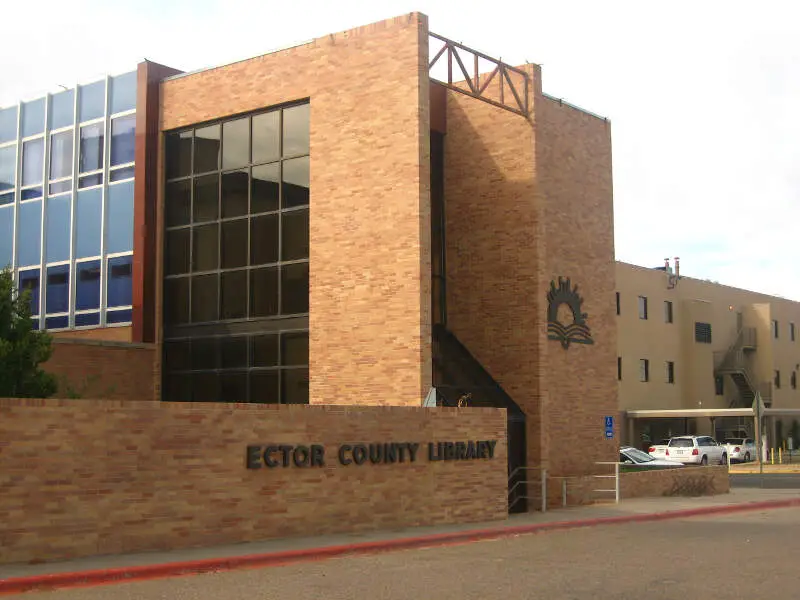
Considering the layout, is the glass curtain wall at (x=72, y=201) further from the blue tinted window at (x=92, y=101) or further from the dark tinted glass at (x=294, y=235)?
the dark tinted glass at (x=294, y=235)

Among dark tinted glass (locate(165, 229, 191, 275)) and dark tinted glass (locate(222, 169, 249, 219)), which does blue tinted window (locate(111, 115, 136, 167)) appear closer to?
dark tinted glass (locate(165, 229, 191, 275))

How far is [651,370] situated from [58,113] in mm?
38650

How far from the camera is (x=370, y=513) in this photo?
17734 mm

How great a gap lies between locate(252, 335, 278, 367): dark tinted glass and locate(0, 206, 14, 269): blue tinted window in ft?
29.6

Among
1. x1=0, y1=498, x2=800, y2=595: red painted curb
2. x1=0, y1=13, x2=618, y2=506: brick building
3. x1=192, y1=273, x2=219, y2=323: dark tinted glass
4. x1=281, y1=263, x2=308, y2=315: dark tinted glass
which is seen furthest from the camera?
x1=192, y1=273, x2=219, y2=323: dark tinted glass

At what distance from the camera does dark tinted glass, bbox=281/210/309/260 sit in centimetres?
2473

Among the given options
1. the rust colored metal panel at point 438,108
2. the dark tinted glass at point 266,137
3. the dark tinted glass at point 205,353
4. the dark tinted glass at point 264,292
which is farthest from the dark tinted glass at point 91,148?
the rust colored metal panel at point 438,108

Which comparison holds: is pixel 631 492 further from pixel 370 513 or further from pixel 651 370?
pixel 651 370

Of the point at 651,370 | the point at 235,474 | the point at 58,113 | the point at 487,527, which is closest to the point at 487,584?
the point at 235,474

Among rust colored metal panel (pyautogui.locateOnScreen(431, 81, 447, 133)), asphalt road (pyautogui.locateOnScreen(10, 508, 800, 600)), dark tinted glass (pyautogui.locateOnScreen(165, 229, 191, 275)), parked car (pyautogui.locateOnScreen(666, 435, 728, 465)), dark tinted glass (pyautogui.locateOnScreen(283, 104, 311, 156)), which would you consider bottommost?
parked car (pyautogui.locateOnScreen(666, 435, 728, 465))

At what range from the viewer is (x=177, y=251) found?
89.4 ft

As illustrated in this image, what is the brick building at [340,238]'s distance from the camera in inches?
902

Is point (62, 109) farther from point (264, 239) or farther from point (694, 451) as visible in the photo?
point (694, 451)

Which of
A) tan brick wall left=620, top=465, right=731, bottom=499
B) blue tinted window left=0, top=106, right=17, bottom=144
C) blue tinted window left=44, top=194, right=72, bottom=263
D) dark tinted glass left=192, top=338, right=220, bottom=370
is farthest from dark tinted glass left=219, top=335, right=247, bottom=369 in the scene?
tan brick wall left=620, top=465, right=731, bottom=499
